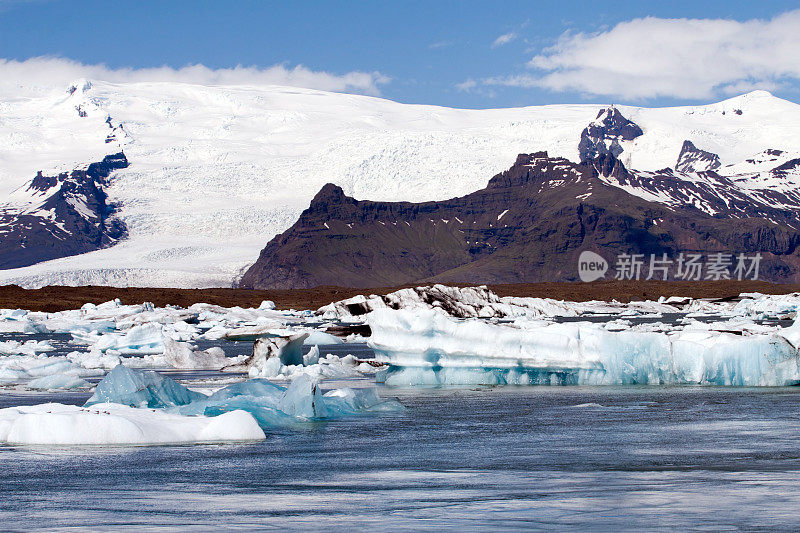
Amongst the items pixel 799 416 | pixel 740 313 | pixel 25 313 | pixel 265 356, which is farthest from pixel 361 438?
pixel 740 313

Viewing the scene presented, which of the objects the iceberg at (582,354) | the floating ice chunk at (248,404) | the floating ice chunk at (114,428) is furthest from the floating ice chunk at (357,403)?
the iceberg at (582,354)

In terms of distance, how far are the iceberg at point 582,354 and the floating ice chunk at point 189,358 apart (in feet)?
22.2

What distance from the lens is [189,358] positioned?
81.0 feet

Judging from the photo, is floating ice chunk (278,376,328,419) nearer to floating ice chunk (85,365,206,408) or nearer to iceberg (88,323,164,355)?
floating ice chunk (85,365,206,408)

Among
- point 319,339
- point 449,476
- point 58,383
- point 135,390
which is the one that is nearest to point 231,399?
point 135,390

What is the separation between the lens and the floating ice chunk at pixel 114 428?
36.7ft

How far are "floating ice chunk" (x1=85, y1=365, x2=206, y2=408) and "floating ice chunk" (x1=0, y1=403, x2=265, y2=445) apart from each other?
1.68 meters

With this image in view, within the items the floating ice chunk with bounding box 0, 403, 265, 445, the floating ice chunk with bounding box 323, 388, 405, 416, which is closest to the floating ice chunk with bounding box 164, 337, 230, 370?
the floating ice chunk with bounding box 323, 388, 405, 416

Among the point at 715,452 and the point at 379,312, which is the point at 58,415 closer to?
the point at 715,452

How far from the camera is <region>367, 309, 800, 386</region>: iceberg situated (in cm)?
1800

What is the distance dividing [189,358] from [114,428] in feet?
44.3

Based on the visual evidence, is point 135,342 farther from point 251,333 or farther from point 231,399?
point 231,399

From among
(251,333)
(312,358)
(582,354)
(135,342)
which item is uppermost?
(582,354)

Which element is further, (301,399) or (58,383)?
(58,383)
